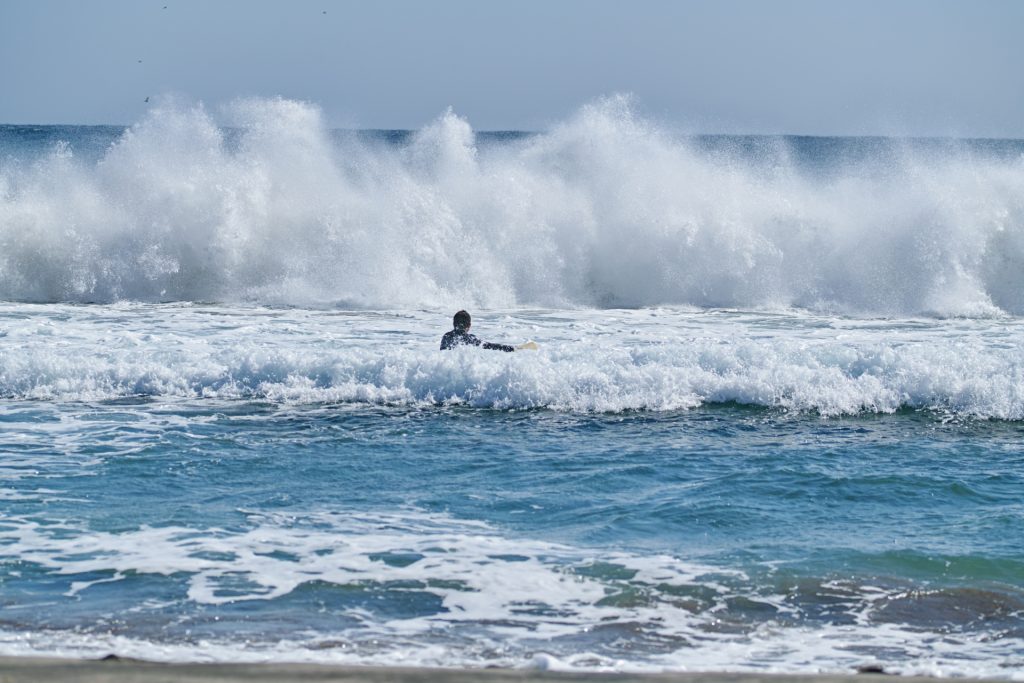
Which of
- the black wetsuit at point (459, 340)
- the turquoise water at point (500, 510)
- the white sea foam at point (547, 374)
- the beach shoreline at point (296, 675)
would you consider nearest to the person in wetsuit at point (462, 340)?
the black wetsuit at point (459, 340)

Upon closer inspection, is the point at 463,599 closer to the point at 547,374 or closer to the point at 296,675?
the point at 296,675

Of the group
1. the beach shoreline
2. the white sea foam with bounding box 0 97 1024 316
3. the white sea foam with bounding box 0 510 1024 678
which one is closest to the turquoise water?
the white sea foam with bounding box 0 510 1024 678

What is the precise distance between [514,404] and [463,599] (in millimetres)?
6037

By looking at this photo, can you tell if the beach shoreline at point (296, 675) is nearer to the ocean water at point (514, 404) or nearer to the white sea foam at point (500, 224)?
the ocean water at point (514, 404)

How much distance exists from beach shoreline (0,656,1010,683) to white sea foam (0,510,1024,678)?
0.93 metres

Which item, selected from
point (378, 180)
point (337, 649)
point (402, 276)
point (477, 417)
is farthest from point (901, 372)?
point (378, 180)

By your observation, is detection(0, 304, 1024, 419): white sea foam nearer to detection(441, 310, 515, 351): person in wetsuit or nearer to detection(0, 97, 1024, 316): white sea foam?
detection(441, 310, 515, 351): person in wetsuit

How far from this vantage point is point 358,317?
18297 millimetres

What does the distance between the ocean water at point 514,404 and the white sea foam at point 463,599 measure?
3 cm

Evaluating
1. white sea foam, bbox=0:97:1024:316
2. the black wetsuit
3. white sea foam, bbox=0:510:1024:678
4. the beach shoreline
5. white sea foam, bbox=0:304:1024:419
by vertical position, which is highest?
white sea foam, bbox=0:97:1024:316

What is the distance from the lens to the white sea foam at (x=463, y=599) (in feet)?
18.5

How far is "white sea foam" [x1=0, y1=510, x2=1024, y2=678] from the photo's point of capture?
18.5 feet

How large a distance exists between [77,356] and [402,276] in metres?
7.99

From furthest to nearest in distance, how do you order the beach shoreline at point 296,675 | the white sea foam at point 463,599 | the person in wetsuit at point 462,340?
the person in wetsuit at point 462,340 → the white sea foam at point 463,599 → the beach shoreline at point 296,675
